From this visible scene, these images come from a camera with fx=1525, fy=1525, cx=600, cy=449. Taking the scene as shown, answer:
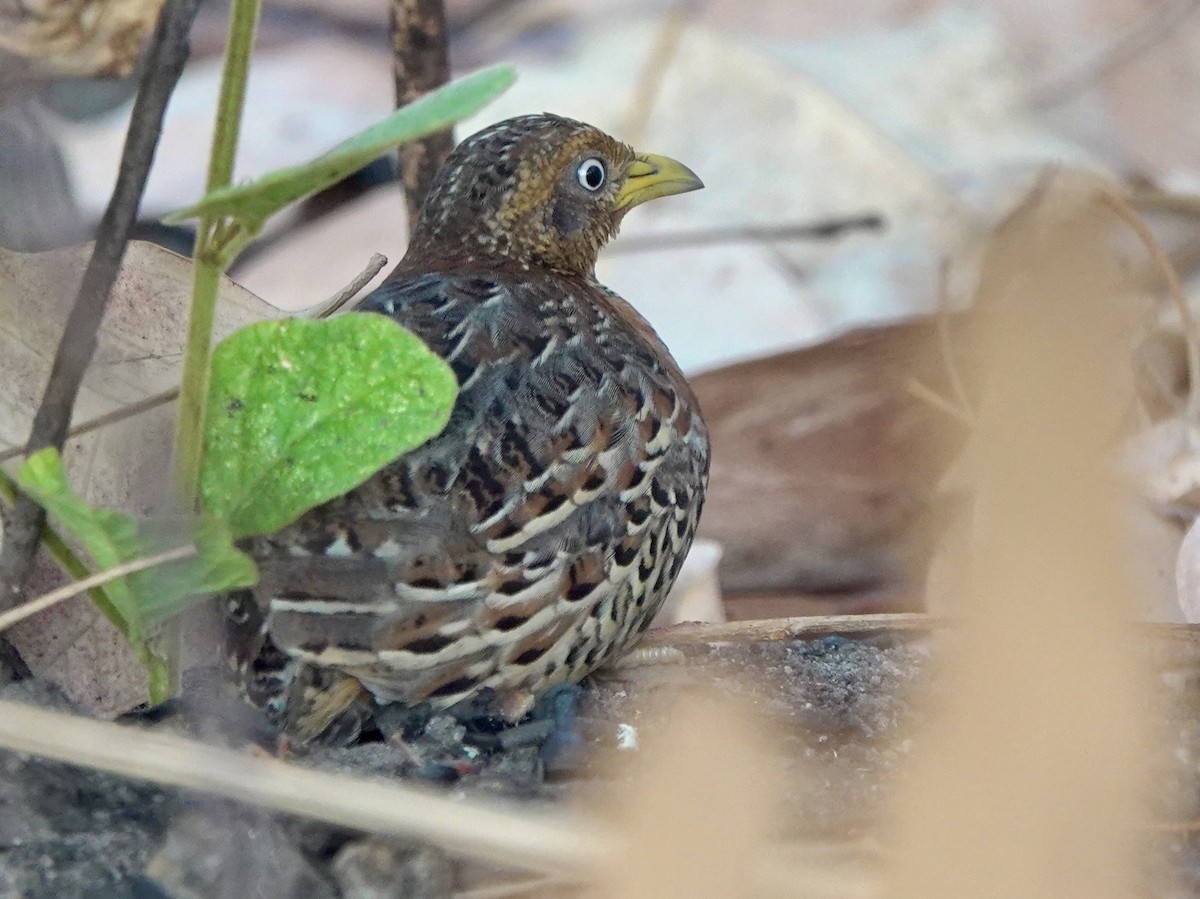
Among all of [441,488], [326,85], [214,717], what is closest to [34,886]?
[214,717]

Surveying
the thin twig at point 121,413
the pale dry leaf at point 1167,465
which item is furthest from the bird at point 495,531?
the pale dry leaf at point 1167,465

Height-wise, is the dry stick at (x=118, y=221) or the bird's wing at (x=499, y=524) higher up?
the dry stick at (x=118, y=221)

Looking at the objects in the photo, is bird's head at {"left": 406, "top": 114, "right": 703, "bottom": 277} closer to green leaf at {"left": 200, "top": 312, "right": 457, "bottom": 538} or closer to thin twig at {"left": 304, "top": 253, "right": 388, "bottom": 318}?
thin twig at {"left": 304, "top": 253, "right": 388, "bottom": 318}

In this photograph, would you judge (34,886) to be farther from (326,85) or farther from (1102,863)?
(326,85)

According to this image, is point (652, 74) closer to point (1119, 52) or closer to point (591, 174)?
point (1119, 52)

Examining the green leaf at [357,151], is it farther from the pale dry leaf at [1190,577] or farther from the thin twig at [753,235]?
the thin twig at [753,235]
